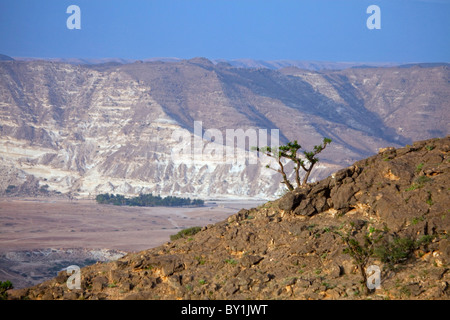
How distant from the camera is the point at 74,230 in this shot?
85.6 metres

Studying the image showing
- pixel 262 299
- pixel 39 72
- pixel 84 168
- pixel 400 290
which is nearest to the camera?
pixel 400 290

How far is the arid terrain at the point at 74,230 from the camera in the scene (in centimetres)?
6206

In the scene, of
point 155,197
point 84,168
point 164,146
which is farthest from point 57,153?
point 155,197

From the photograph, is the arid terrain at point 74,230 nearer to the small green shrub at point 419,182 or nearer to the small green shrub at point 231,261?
the small green shrub at point 231,261

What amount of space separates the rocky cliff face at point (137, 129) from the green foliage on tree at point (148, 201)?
929 cm

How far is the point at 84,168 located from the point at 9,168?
661 inches

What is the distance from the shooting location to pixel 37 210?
A: 3981 inches

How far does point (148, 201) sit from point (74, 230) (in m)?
33.8

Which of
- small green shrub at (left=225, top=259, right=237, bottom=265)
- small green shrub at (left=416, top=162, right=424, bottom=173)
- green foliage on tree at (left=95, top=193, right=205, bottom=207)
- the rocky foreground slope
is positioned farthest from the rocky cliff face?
small green shrub at (left=225, top=259, right=237, bottom=265)

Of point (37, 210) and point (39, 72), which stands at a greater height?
point (39, 72)

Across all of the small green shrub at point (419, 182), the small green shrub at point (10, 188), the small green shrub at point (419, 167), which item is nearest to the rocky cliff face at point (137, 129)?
the small green shrub at point (10, 188)

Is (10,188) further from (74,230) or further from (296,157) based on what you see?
(296,157)

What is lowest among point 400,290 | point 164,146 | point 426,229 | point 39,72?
point 400,290

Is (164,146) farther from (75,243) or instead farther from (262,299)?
(262,299)
